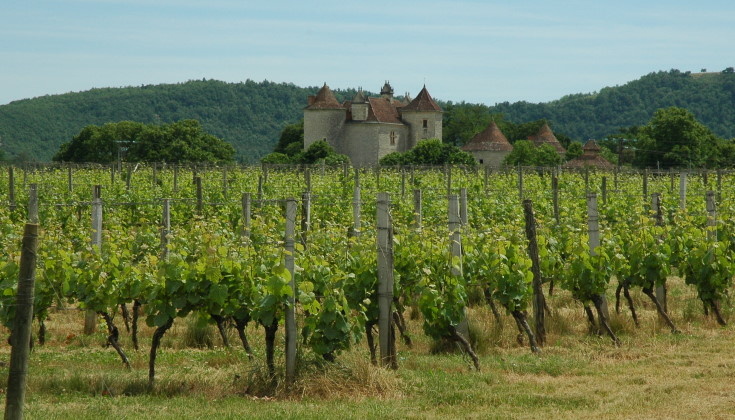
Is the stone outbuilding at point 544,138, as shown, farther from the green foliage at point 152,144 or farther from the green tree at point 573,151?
the green foliage at point 152,144

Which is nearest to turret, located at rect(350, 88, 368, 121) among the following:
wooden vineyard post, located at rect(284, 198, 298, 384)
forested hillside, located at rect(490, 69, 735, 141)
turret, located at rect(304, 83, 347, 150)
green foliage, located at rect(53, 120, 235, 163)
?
turret, located at rect(304, 83, 347, 150)

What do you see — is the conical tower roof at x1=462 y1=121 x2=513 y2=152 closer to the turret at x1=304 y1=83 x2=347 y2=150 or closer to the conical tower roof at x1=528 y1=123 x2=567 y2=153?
the turret at x1=304 y1=83 x2=347 y2=150

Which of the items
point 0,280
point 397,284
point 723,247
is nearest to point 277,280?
point 397,284

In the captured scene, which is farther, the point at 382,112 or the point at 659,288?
the point at 382,112

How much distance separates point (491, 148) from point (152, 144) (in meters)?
26.9

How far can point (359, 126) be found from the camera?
74688 millimetres

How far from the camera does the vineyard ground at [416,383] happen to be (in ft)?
22.1

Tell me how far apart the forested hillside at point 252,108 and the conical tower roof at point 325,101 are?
60.4 m

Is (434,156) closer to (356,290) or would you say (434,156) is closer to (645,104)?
(356,290)

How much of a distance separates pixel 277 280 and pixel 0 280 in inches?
112

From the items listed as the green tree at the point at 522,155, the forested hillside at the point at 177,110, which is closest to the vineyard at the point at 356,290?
the green tree at the point at 522,155

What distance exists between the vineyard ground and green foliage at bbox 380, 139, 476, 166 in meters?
51.0

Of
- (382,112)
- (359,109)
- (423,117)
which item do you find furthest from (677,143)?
(359,109)

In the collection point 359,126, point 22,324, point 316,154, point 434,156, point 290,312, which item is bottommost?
point 290,312
